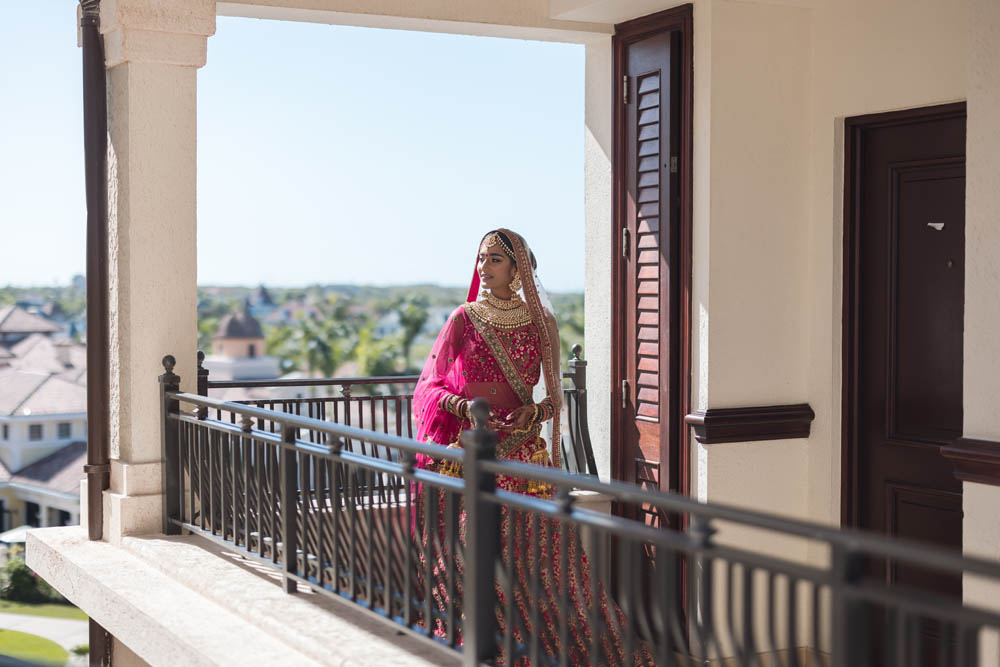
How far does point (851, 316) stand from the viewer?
531cm

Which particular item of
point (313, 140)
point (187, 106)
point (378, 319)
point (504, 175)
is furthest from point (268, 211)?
point (187, 106)

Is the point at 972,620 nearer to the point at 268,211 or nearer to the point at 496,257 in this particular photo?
the point at 496,257

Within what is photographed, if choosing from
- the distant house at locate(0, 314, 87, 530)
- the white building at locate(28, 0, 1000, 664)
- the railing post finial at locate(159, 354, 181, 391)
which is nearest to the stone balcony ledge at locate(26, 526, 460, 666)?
the white building at locate(28, 0, 1000, 664)

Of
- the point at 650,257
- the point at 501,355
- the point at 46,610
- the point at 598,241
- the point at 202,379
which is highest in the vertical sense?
the point at 598,241

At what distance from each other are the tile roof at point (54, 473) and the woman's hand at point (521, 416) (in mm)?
45937

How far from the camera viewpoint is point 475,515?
10.6ft

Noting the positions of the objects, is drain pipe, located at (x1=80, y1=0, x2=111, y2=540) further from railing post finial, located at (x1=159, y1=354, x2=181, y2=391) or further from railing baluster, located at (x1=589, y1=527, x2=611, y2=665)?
railing baluster, located at (x1=589, y1=527, x2=611, y2=665)

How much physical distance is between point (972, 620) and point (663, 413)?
3.54 meters

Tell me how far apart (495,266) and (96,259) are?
5.81ft

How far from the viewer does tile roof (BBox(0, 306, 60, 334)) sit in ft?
174

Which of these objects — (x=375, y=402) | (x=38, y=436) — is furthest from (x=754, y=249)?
(x=38, y=436)

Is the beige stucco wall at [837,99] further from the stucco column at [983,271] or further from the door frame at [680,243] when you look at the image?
the stucco column at [983,271]

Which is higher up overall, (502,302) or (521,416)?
(502,302)

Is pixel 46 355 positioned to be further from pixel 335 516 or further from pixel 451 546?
pixel 451 546
